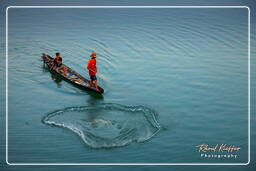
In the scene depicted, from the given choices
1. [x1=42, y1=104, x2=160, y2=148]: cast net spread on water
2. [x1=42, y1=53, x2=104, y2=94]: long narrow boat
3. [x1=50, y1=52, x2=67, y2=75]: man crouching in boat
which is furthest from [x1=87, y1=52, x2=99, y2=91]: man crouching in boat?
[x1=50, y1=52, x2=67, y2=75]: man crouching in boat

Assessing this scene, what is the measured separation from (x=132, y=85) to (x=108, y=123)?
8.15ft

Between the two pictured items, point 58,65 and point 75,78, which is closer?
point 75,78

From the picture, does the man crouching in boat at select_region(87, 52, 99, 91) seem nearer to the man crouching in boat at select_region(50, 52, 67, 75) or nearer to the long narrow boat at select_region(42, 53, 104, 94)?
the long narrow boat at select_region(42, 53, 104, 94)

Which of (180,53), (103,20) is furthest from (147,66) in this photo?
(103,20)

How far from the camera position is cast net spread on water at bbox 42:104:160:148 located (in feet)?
32.5

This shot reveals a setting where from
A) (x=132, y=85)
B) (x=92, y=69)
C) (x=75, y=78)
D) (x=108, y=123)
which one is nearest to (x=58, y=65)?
(x=75, y=78)

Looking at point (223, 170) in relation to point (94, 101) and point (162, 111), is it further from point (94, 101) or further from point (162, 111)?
point (94, 101)

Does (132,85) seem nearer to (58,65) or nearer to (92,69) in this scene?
(92,69)

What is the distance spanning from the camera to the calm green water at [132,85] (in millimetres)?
9805

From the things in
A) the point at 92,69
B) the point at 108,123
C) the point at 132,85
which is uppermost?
the point at 92,69

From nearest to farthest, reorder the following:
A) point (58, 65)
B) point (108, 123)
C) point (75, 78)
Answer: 1. point (108, 123)
2. point (75, 78)
3. point (58, 65)

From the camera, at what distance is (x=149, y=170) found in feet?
29.8

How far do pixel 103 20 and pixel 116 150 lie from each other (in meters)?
9.32

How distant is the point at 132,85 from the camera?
12609mm
